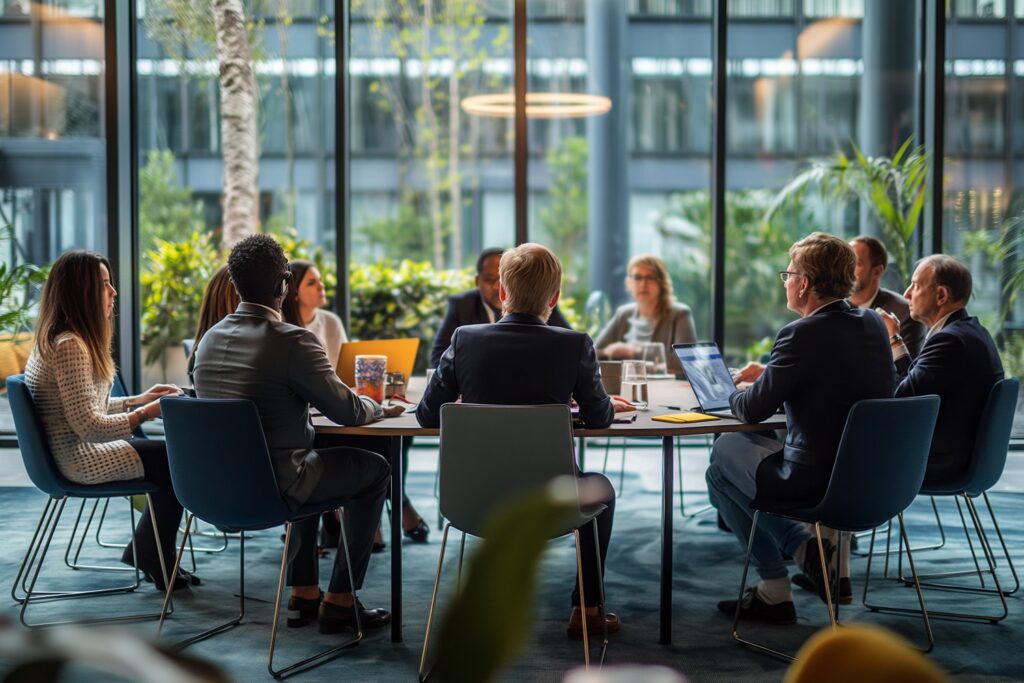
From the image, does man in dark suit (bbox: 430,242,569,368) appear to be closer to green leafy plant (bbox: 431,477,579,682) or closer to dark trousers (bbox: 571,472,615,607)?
dark trousers (bbox: 571,472,615,607)

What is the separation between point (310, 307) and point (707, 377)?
78.5 inches

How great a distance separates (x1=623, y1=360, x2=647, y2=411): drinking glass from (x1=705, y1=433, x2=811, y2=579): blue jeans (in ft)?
1.18

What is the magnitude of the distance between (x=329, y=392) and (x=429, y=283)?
3.42m

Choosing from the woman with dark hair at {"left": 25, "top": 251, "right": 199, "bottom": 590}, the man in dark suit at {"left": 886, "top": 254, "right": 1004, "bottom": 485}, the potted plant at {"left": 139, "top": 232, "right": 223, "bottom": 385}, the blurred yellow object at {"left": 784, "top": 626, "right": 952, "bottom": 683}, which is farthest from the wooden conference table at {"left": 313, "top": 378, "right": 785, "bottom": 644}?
the potted plant at {"left": 139, "top": 232, "right": 223, "bottom": 385}

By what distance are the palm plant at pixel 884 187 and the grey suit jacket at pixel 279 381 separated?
13.3ft

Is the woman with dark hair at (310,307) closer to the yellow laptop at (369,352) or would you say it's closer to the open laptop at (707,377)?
the yellow laptop at (369,352)

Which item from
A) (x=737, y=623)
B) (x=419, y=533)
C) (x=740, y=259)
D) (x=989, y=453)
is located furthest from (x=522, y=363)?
(x=740, y=259)

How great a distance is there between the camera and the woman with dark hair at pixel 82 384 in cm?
343

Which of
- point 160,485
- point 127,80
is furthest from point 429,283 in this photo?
point 160,485

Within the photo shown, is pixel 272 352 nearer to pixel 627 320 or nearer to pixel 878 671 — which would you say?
pixel 878 671

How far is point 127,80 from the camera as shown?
6148 millimetres

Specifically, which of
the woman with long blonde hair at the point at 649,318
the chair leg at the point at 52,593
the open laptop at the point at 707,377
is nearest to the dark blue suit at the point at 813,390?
the open laptop at the point at 707,377

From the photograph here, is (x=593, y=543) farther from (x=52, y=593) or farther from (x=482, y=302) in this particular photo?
(x=52, y=593)

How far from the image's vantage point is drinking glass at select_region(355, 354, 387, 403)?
149 inches
